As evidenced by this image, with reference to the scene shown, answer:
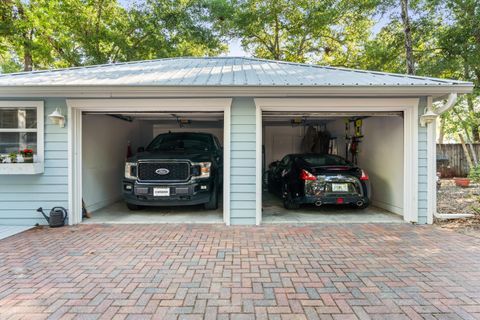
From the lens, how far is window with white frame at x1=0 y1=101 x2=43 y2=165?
516 centimetres

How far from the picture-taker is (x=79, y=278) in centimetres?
307

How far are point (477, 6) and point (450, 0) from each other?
0.92m

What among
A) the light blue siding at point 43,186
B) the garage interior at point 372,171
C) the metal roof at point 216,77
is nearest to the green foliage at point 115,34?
the metal roof at point 216,77

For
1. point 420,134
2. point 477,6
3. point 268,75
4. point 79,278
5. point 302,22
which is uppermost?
point 302,22

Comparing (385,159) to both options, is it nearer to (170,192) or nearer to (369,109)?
(369,109)

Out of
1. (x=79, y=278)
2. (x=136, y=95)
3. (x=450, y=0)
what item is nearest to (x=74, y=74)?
(x=136, y=95)

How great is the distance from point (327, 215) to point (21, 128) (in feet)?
20.1

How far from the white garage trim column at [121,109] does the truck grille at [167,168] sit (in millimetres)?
987

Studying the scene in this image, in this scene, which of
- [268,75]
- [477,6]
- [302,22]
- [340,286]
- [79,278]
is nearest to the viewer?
[340,286]

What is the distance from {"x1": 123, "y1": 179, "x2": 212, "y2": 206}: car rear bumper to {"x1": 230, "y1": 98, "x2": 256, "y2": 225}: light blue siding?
0.87 metres

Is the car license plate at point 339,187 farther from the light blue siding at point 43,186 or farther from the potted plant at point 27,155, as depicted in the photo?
the potted plant at point 27,155

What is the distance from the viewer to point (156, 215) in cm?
588

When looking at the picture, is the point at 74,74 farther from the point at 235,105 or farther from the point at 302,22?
the point at 302,22

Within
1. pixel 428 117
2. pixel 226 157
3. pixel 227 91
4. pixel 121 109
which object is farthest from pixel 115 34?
pixel 428 117
